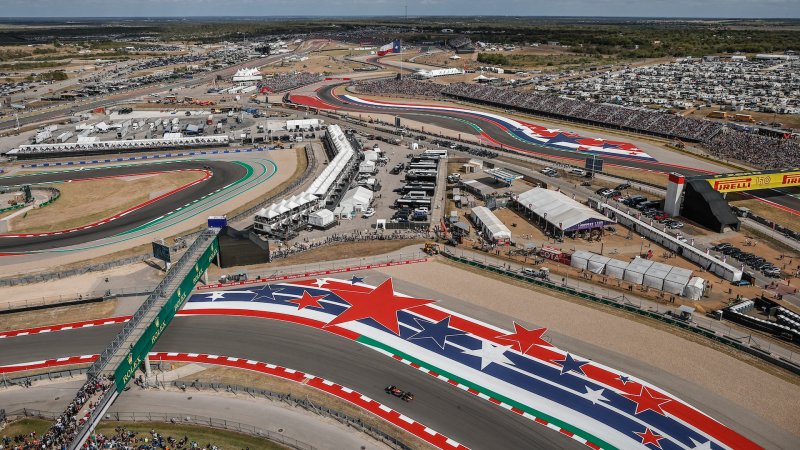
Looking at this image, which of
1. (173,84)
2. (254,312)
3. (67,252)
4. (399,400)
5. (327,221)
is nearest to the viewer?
(399,400)

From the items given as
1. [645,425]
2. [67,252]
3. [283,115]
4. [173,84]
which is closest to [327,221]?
[67,252]

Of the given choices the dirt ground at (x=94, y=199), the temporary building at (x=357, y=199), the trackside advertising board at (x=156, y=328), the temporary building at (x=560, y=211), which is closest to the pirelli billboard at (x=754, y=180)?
the temporary building at (x=560, y=211)

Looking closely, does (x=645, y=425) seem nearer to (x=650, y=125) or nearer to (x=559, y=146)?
(x=559, y=146)

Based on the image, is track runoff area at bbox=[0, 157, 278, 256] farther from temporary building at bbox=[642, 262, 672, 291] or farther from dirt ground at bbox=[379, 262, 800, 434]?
temporary building at bbox=[642, 262, 672, 291]

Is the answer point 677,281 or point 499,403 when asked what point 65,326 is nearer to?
point 499,403

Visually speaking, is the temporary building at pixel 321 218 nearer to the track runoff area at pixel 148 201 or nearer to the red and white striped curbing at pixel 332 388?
the track runoff area at pixel 148 201

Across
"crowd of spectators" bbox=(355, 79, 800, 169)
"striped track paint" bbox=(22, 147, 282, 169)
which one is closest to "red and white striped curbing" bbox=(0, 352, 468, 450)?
"striped track paint" bbox=(22, 147, 282, 169)

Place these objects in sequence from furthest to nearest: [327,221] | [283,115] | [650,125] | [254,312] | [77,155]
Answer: [283,115], [650,125], [77,155], [327,221], [254,312]
